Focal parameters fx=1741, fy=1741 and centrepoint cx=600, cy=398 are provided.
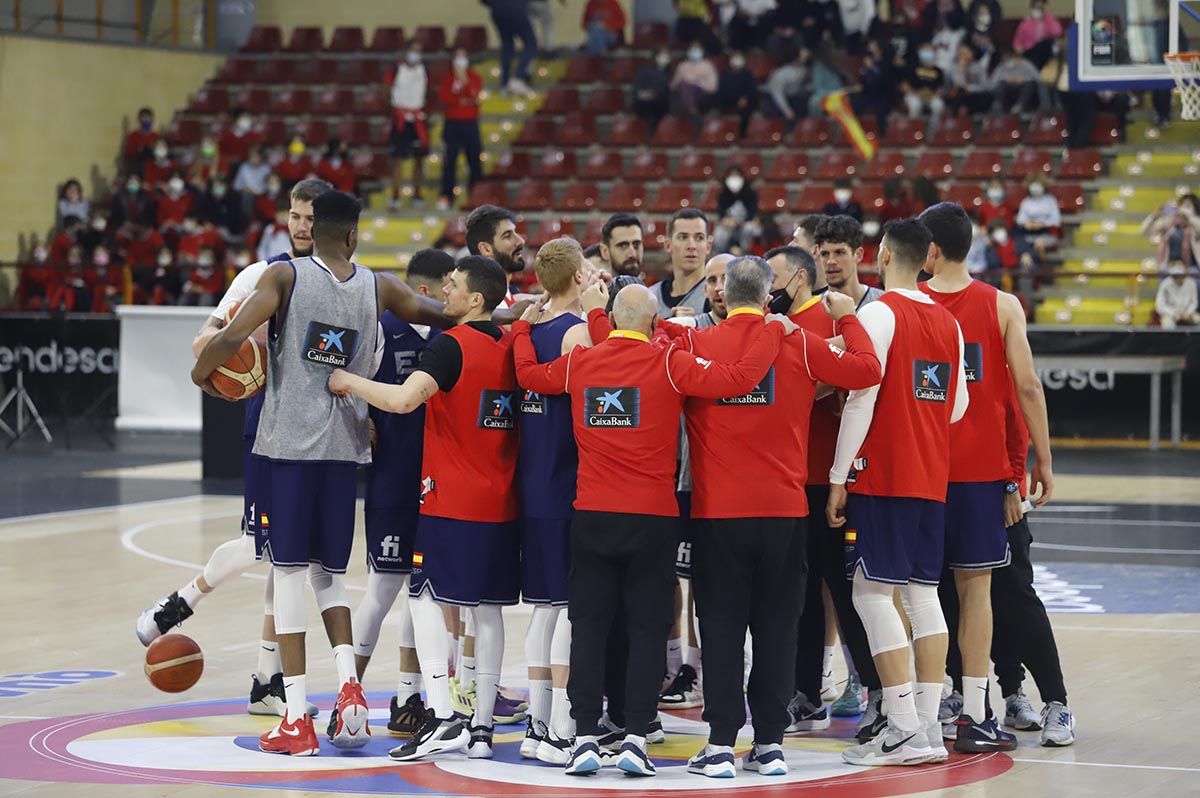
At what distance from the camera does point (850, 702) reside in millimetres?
7746

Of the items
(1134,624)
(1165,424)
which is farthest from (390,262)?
(1134,624)

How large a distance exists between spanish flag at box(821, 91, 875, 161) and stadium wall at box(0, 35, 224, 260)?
436 inches

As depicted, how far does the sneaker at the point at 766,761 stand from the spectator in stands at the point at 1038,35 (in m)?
18.2

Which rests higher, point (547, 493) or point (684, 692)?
point (547, 493)

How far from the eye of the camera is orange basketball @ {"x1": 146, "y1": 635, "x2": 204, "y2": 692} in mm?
7121

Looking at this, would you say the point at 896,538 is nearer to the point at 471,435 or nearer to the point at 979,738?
the point at 979,738

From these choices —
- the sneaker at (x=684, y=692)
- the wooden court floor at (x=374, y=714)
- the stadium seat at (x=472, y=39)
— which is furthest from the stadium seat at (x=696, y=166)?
the sneaker at (x=684, y=692)

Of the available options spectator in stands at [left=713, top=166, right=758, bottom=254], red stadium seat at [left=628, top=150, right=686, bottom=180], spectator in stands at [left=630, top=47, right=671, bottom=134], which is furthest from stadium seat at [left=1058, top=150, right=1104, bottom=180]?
spectator in stands at [left=630, top=47, right=671, bottom=134]

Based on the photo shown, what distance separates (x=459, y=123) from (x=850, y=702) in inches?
699

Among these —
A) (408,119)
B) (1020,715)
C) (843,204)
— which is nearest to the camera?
(1020,715)

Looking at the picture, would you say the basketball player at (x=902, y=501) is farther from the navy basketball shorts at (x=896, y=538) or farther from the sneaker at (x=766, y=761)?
the sneaker at (x=766, y=761)

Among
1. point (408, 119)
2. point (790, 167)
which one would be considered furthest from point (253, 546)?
point (408, 119)

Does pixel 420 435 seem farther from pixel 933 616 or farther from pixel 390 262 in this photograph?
pixel 390 262

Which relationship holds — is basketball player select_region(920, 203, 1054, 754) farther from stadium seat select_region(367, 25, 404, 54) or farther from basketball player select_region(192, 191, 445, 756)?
stadium seat select_region(367, 25, 404, 54)
